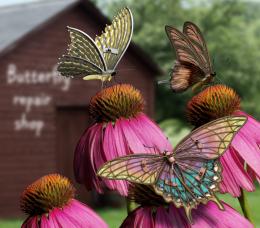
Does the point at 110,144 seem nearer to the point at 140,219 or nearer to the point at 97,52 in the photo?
the point at 97,52

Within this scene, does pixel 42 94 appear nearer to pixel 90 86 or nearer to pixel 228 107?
pixel 90 86

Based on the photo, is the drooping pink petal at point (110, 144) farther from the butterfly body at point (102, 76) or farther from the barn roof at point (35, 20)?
the barn roof at point (35, 20)

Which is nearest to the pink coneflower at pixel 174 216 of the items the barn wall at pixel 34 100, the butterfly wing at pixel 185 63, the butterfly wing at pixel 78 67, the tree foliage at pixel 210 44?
the butterfly wing at pixel 185 63

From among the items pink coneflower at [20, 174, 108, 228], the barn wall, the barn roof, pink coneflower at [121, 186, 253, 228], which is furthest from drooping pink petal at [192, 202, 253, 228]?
the barn wall

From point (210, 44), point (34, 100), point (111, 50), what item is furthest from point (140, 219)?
point (210, 44)

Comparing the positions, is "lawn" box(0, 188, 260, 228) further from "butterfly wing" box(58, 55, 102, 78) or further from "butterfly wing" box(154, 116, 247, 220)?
"butterfly wing" box(154, 116, 247, 220)
